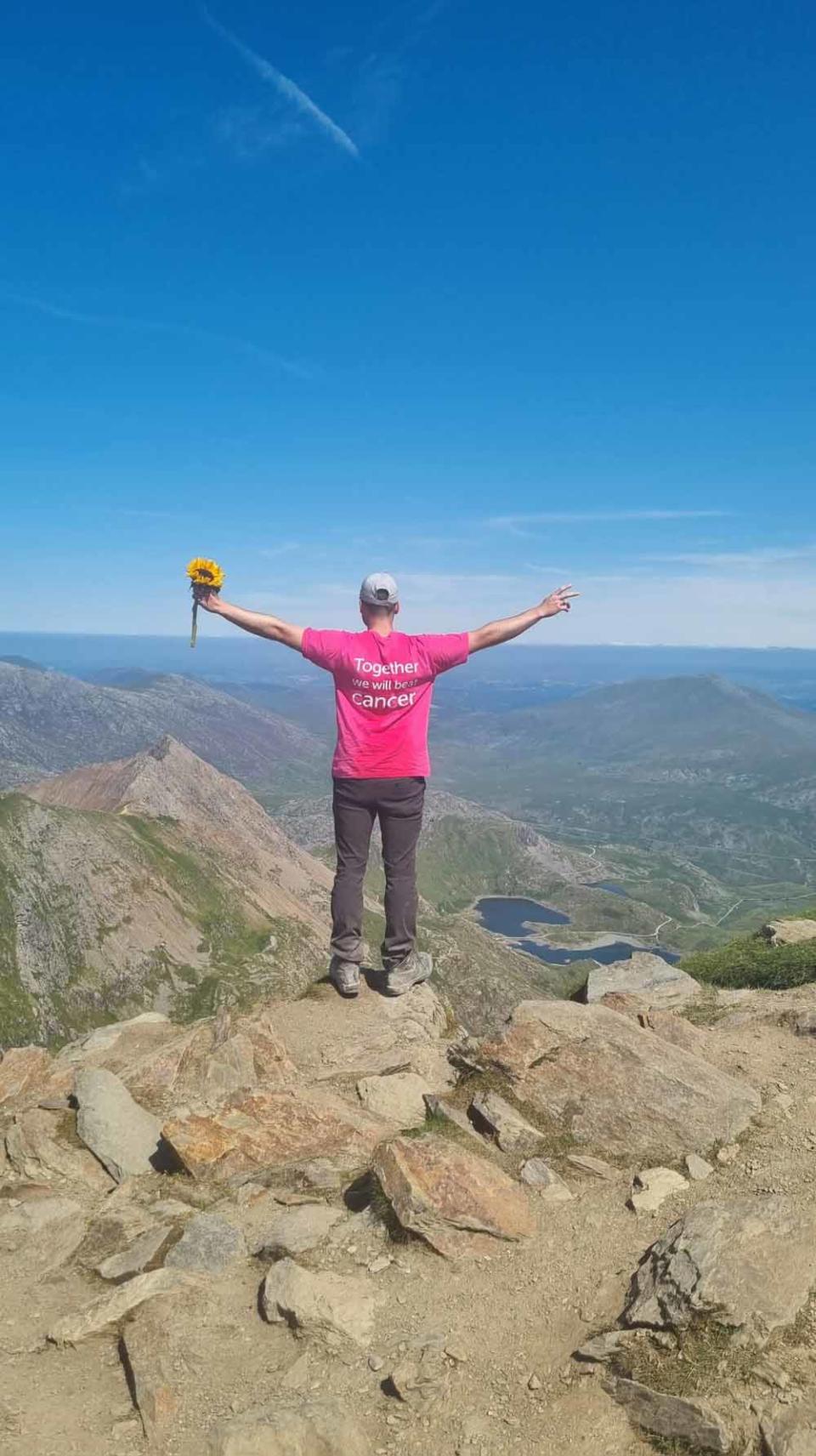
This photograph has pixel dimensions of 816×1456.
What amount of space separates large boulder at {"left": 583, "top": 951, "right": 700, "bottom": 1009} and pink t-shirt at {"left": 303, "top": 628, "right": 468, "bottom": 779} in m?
8.91

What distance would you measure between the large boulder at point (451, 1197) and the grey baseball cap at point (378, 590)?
8.24 m

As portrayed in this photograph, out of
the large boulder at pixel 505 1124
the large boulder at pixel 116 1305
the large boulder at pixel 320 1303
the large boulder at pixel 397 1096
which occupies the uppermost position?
the large boulder at pixel 505 1124

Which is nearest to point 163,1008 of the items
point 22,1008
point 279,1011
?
point 22,1008

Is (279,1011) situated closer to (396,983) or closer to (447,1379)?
(396,983)

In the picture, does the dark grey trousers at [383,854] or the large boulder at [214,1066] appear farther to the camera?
the dark grey trousers at [383,854]

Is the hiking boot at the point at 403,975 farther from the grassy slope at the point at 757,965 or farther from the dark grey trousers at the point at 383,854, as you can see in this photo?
the grassy slope at the point at 757,965

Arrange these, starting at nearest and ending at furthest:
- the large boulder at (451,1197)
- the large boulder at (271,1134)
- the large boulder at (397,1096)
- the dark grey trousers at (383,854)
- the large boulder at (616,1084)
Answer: the large boulder at (451,1197), the large boulder at (616,1084), the large boulder at (271,1134), the large boulder at (397,1096), the dark grey trousers at (383,854)

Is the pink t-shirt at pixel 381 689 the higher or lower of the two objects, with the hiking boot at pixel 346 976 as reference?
higher

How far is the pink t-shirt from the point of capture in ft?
44.5

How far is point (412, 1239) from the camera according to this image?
956cm

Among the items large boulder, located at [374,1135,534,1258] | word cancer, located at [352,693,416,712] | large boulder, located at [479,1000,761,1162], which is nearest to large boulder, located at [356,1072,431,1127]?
large boulder, located at [479,1000,761,1162]

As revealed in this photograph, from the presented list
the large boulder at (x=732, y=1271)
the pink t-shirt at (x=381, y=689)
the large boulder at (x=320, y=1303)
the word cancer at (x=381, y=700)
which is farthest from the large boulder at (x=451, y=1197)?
the word cancer at (x=381, y=700)

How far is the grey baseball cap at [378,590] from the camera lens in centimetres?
1345

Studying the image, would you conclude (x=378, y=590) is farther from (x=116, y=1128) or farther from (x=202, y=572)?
(x=116, y=1128)
